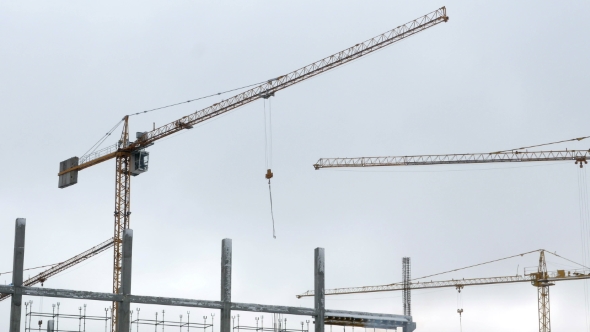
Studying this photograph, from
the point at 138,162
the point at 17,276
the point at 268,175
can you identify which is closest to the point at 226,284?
the point at 17,276

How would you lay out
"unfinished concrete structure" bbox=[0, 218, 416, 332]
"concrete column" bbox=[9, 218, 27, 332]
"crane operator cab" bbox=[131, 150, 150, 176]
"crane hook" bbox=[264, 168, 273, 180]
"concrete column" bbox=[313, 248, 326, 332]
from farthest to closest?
"crane operator cab" bbox=[131, 150, 150, 176] < "crane hook" bbox=[264, 168, 273, 180] < "concrete column" bbox=[313, 248, 326, 332] < "unfinished concrete structure" bbox=[0, 218, 416, 332] < "concrete column" bbox=[9, 218, 27, 332]

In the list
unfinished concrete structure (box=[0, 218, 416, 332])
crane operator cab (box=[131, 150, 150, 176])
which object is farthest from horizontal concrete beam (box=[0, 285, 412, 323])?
crane operator cab (box=[131, 150, 150, 176])

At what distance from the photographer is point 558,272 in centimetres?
19138

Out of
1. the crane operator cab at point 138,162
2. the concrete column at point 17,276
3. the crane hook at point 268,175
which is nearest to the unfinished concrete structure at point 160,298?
the concrete column at point 17,276

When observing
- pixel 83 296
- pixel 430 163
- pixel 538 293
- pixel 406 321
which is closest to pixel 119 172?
pixel 430 163

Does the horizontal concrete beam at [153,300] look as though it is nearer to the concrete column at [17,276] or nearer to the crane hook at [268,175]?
the concrete column at [17,276]

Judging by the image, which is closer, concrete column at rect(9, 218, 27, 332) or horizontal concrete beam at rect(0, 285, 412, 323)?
concrete column at rect(9, 218, 27, 332)

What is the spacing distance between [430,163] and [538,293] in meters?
34.4

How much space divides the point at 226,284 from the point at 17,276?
7943mm

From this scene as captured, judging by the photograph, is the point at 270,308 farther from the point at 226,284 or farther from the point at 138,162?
the point at 138,162

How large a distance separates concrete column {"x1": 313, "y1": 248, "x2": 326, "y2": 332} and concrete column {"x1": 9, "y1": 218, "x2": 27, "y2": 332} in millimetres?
11851

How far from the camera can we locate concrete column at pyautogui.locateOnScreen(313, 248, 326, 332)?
144 ft

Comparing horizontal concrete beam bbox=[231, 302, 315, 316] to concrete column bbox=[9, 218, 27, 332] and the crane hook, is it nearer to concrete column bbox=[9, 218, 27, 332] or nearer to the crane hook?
concrete column bbox=[9, 218, 27, 332]

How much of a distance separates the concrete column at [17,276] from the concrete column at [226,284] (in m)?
7.54
